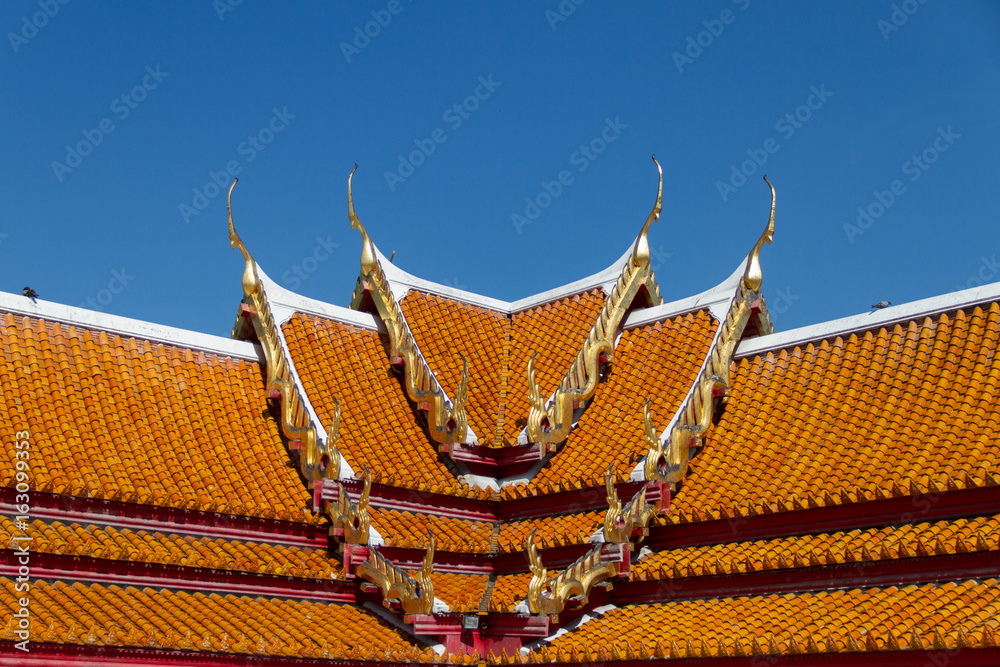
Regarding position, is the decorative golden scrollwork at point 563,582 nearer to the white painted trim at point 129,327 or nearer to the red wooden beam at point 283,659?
the red wooden beam at point 283,659

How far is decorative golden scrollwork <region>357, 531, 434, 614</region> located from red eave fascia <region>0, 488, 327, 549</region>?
3.18ft

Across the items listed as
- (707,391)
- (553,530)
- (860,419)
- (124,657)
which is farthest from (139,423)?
(860,419)

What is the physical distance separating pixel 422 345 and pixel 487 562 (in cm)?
357

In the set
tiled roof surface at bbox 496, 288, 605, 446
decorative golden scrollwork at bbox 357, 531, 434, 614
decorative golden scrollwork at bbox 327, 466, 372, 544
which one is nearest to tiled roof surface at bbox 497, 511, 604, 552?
tiled roof surface at bbox 496, 288, 605, 446

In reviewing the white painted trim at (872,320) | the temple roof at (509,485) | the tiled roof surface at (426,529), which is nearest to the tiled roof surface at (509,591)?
the temple roof at (509,485)

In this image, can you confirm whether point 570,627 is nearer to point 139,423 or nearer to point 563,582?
point 563,582

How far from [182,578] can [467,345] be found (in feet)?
19.7

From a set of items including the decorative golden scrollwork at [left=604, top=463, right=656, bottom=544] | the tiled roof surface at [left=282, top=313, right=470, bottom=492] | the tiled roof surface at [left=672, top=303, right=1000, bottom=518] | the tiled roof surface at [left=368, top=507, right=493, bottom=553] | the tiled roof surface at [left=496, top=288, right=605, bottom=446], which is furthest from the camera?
the tiled roof surface at [left=496, top=288, right=605, bottom=446]

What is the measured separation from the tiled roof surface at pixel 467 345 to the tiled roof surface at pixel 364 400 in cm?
62

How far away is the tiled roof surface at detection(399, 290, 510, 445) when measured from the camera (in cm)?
1413

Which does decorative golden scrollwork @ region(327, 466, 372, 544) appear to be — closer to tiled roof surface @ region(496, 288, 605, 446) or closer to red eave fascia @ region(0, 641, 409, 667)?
red eave fascia @ region(0, 641, 409, 667)

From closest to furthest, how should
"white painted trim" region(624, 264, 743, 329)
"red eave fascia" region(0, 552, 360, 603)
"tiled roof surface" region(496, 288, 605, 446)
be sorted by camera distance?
"red eave fascia" region(0, 552, 360, 603) → "white painted trim" region(624, 264, 743, 329) → "tiled roof surface" region(496, 288, 605, 446)

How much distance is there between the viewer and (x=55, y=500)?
10.2m

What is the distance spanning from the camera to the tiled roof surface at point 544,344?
14.1 m
